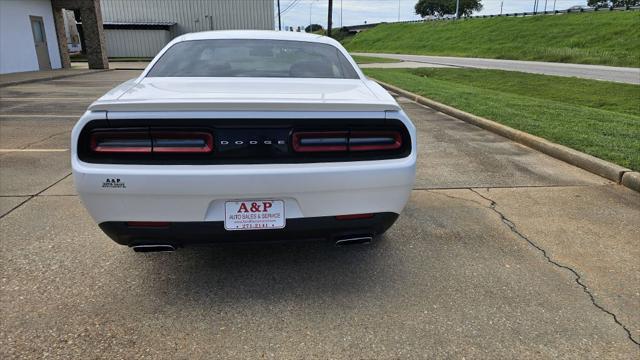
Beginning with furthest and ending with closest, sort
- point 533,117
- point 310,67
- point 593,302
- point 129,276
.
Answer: point 533,117 < point 310,67 < point 129,276 < point 593,302

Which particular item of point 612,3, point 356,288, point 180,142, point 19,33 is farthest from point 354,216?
point 612,3

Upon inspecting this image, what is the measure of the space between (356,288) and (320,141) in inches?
39.8

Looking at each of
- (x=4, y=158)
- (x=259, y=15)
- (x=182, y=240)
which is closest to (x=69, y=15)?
(x=259, y=15)

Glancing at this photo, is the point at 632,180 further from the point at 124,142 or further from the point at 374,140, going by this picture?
the point at 124,142

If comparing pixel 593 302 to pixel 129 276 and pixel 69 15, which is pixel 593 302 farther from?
pixel 69 15

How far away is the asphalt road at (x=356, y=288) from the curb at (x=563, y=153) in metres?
0.27

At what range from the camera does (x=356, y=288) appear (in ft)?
9.48

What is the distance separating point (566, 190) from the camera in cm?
473

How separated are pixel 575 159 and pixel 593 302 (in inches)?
132

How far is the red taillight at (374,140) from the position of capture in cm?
258

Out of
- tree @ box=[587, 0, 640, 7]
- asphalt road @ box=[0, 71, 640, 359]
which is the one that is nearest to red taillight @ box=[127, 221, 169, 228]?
asphalt road @ box=[0, 71, 640, 359]

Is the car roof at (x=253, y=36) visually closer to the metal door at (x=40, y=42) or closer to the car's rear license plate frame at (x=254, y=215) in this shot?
the car's rear license plate frame at (x=254, y=215)

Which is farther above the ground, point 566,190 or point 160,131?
point 160,131

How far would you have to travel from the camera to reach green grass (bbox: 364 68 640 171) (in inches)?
239
